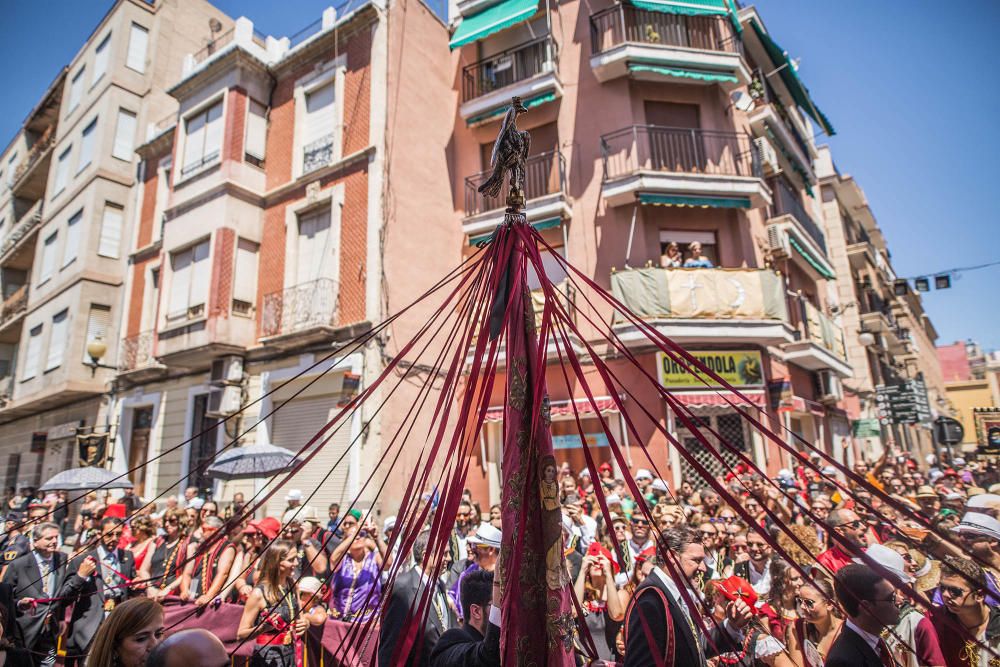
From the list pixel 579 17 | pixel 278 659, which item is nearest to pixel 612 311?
pixel 579 17

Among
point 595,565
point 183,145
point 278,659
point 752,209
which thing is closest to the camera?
point 278,659

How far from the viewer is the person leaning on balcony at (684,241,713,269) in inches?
483

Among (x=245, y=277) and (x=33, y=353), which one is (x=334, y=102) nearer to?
(x=245, y=277)

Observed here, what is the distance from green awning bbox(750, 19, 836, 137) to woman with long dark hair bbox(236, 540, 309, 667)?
54.3 ft

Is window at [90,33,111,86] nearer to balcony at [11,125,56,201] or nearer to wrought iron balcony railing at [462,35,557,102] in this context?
balcony at [11,125,56,201]

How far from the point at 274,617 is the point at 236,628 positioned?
1.49ft

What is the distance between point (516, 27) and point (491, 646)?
15.4 metres

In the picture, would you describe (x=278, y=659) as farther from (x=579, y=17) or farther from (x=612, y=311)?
(x=579, y=17)

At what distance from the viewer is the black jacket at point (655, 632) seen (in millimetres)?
2622

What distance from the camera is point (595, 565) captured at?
4.80 metres

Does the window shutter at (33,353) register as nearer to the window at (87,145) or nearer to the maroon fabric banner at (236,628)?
the window at (87,145)

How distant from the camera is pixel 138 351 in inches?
643

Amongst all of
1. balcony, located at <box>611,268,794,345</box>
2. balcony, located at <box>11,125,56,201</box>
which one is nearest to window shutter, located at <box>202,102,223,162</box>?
balcony, located at <box>611,268,794,345</box>

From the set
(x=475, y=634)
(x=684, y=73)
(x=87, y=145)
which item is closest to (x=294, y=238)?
(x=684, y=73)
